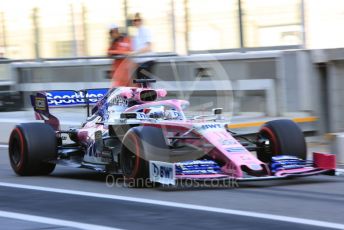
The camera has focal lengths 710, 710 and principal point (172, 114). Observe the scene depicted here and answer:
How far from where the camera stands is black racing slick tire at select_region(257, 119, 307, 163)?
8312 millimetres

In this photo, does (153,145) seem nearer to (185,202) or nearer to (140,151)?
(140,151)

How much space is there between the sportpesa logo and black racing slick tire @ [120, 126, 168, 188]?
2265 mm

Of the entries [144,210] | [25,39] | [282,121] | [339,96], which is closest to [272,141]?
[282,121]

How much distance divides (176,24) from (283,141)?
6.95 meters

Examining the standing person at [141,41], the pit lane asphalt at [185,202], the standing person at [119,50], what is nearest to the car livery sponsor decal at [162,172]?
the pit lane asphalt at [185,202]

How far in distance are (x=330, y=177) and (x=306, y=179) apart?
407 mm

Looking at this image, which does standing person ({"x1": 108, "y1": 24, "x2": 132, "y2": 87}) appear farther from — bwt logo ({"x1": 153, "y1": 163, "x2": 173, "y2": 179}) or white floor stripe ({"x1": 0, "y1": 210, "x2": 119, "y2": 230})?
white floor stripe ({"x1": 0, "y1": 210, "x2": 119, "y2": 230})

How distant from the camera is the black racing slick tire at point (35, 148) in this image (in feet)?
29.7

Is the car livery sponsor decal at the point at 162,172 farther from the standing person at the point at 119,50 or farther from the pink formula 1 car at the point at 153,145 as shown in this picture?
the standing person at the point at 119,50

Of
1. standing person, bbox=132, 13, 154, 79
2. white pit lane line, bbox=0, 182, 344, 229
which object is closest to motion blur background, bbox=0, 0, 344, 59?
standing person, bbox=132, 13, 154, 79

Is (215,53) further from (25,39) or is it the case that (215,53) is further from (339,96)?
(25,39)

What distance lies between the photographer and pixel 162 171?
293 inches

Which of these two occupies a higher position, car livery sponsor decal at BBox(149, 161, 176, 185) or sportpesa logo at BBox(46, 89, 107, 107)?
sportpesa logo at BBox(46, 89, 107, 107)

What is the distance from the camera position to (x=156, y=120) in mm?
8234
